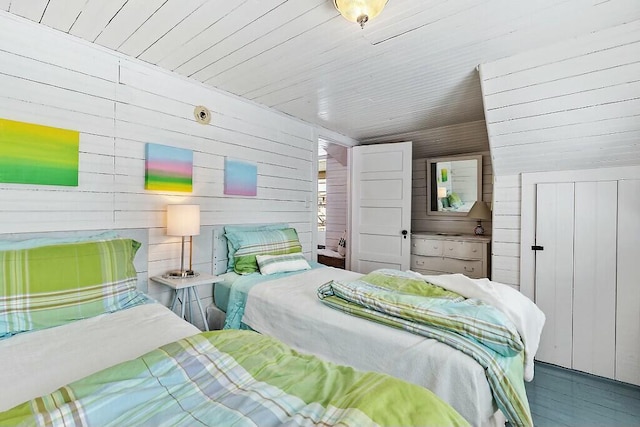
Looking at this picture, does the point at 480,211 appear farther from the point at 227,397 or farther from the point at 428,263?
the point at 227,397

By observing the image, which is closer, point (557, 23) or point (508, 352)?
point (508, 352)

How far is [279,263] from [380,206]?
5.89 feet

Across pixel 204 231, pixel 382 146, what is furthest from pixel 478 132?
pixel 204 231

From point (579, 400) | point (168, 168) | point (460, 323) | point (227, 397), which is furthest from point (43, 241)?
point (579, 400)

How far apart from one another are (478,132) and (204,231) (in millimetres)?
3112

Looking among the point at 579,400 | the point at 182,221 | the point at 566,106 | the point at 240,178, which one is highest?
the point at 566,106

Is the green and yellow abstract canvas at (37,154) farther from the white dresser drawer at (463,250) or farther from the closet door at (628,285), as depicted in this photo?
the closet door at (628,285)

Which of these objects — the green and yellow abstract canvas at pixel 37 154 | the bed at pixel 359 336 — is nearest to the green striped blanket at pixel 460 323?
the bed at pixel 359 336

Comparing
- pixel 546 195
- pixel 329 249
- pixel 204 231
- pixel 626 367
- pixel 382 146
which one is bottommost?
pixel 626 367

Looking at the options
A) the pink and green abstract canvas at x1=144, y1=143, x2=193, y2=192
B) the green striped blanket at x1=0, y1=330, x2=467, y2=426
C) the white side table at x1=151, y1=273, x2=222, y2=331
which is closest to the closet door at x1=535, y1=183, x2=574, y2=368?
the green striped blanket at x1=0, y1=330, x2=467, y2=426

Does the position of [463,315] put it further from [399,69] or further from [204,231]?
[204,231]

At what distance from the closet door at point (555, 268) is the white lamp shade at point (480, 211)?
1056 mm

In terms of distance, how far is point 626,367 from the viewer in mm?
2271

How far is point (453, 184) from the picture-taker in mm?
4031
